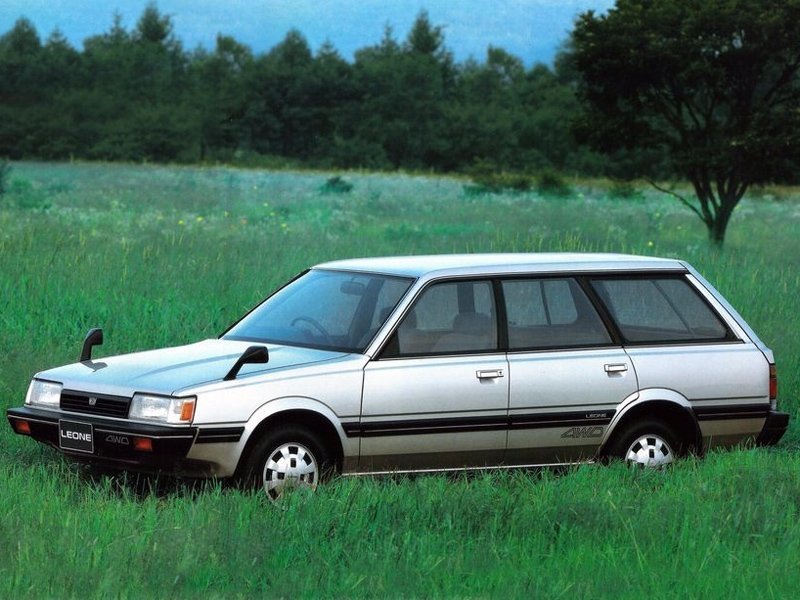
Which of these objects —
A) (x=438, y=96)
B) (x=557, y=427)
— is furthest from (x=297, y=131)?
(x=557, y=427)

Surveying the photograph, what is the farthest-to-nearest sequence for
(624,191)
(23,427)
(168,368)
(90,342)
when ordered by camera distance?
(624,191) < (90,342) < (23,427) < (168,368)

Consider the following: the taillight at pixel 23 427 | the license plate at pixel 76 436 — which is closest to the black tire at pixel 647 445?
the license plate at pixel 76 436

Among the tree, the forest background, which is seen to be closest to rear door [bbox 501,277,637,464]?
the tree

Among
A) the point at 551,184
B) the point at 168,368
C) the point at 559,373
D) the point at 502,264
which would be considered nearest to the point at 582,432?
the point at 559,373

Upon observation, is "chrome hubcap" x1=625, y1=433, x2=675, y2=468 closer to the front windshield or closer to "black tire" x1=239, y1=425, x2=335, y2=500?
the front windshield

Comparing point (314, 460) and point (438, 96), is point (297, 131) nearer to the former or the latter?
point (438, 96)

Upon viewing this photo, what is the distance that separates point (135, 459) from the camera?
7930 millimetres

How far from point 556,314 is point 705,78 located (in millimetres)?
24748

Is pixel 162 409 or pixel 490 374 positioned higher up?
pixel 490 374

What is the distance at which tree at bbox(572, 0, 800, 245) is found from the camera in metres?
32.3

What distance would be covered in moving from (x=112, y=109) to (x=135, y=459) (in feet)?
238

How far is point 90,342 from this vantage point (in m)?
9.39

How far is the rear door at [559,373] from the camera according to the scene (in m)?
8.75

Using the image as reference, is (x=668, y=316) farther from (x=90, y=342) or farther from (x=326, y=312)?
(x=90, y=342)
